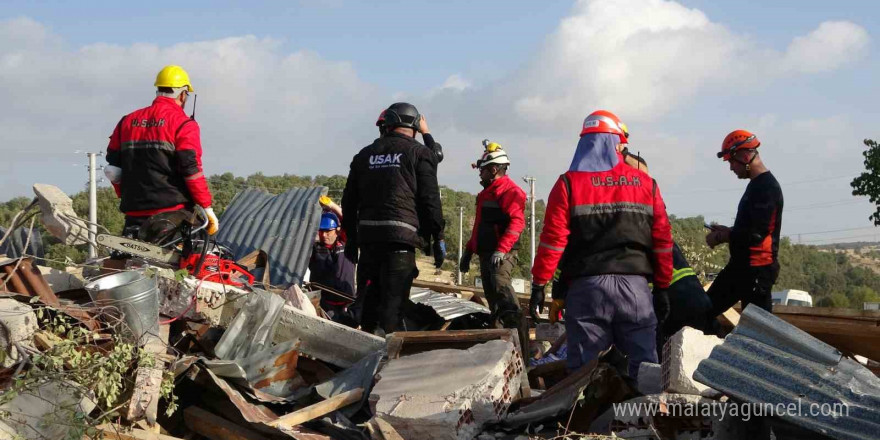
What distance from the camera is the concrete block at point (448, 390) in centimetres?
467

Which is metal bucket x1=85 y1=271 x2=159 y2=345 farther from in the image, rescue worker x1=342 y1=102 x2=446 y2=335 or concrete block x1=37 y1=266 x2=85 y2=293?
rescue worker x1=342 y1=102 x2=446 y2=335

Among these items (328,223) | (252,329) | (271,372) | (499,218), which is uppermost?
(499,218)

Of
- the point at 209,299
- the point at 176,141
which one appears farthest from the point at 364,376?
the point at 176,141

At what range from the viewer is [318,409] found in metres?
5.12

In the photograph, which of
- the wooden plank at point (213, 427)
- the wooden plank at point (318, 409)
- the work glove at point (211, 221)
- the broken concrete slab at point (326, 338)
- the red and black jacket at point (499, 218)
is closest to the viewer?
the wooden plank at point (318, 409)

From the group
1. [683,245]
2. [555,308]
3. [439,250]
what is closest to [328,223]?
[439,250]

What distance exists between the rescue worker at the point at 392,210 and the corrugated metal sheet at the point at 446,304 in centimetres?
136

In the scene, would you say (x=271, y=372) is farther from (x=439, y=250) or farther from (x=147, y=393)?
(x=439, y=250)

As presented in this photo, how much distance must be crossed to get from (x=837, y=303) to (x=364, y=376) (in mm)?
31894

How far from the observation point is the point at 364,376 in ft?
18.2

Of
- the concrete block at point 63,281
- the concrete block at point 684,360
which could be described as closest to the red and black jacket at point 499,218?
the concrete block at point 684,360

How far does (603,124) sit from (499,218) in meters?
2.49

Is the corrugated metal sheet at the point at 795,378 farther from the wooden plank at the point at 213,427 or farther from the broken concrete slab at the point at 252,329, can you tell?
the broken concrete slab at the point at 252,329

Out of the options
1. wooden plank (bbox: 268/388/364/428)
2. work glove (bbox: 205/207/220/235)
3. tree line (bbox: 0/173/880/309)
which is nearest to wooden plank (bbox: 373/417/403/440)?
wooden plank (bbox: 268/388/364/428)
